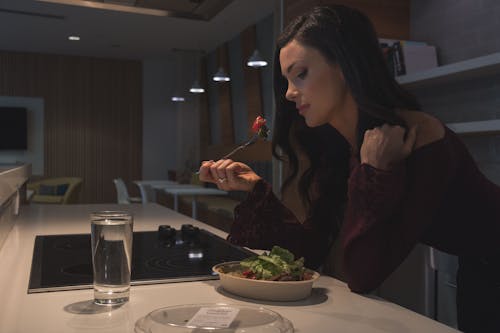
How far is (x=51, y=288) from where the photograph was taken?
953mm

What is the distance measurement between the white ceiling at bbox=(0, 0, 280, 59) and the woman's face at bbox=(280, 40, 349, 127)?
4610 mm

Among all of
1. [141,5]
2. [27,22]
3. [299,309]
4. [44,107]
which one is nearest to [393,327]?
[299,309]

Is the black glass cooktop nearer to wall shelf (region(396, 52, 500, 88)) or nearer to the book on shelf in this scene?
wall shelf (region(396, 52, 500, 88))

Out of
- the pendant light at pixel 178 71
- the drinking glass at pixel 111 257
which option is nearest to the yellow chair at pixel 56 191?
the pendant light at pixel 178 71

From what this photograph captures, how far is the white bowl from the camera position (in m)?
0.89

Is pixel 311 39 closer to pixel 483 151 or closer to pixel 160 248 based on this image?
pixel 160 248

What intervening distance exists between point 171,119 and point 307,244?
28.1 feet

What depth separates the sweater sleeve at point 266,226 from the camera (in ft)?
4.18

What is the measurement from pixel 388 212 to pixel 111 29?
667cm

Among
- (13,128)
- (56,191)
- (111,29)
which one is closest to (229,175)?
(111,29)

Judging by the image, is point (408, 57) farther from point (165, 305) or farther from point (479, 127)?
point (165, 305)

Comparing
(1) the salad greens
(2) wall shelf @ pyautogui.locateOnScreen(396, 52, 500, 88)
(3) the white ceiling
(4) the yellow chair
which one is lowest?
(4) the yellow chair

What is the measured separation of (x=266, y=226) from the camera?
127cm

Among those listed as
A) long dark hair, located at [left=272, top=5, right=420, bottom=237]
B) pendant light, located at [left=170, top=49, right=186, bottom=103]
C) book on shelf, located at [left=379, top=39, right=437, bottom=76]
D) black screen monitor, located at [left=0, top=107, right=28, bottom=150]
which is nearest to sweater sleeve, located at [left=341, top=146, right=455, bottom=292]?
long dark hair, located at [left=272, top=5, right=420, bottom=237]
